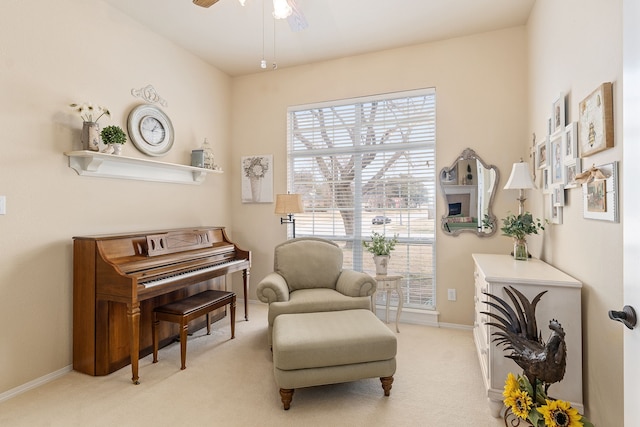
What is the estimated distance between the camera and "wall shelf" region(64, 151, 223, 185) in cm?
249

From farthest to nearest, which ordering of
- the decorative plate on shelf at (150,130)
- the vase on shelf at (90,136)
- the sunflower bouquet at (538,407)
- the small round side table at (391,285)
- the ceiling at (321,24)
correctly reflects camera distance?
the small round side table at (391,285) → the decorative plate on shelf at (150,130) → the ceiling at (321,24) → the vase on shelf at (90,136) → the sunflower bouquet at (538,407)

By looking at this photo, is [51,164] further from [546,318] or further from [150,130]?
[546,318]

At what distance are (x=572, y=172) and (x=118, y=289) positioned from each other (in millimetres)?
3001

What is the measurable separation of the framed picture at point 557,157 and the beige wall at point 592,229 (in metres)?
0.16

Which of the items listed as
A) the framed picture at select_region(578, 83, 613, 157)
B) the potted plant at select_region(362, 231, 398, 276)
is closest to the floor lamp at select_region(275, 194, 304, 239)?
the potted plant at select_region(362, 231, 398, 276)

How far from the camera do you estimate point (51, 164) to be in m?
2.35

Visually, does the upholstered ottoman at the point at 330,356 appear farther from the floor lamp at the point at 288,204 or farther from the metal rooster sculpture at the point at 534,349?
the floor lamp at the point at 288,204

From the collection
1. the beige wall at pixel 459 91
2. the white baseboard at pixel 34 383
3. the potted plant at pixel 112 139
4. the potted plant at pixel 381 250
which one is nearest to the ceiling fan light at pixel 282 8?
the potted plant at pixel 112 139

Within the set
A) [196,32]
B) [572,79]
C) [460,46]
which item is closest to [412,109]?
[460,46]

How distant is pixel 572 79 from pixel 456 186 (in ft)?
4.82

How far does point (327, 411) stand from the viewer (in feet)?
6.39

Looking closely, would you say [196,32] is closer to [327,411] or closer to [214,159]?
[214,159]

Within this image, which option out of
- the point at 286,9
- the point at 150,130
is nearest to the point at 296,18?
the point at 286,9

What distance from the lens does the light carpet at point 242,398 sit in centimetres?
188
